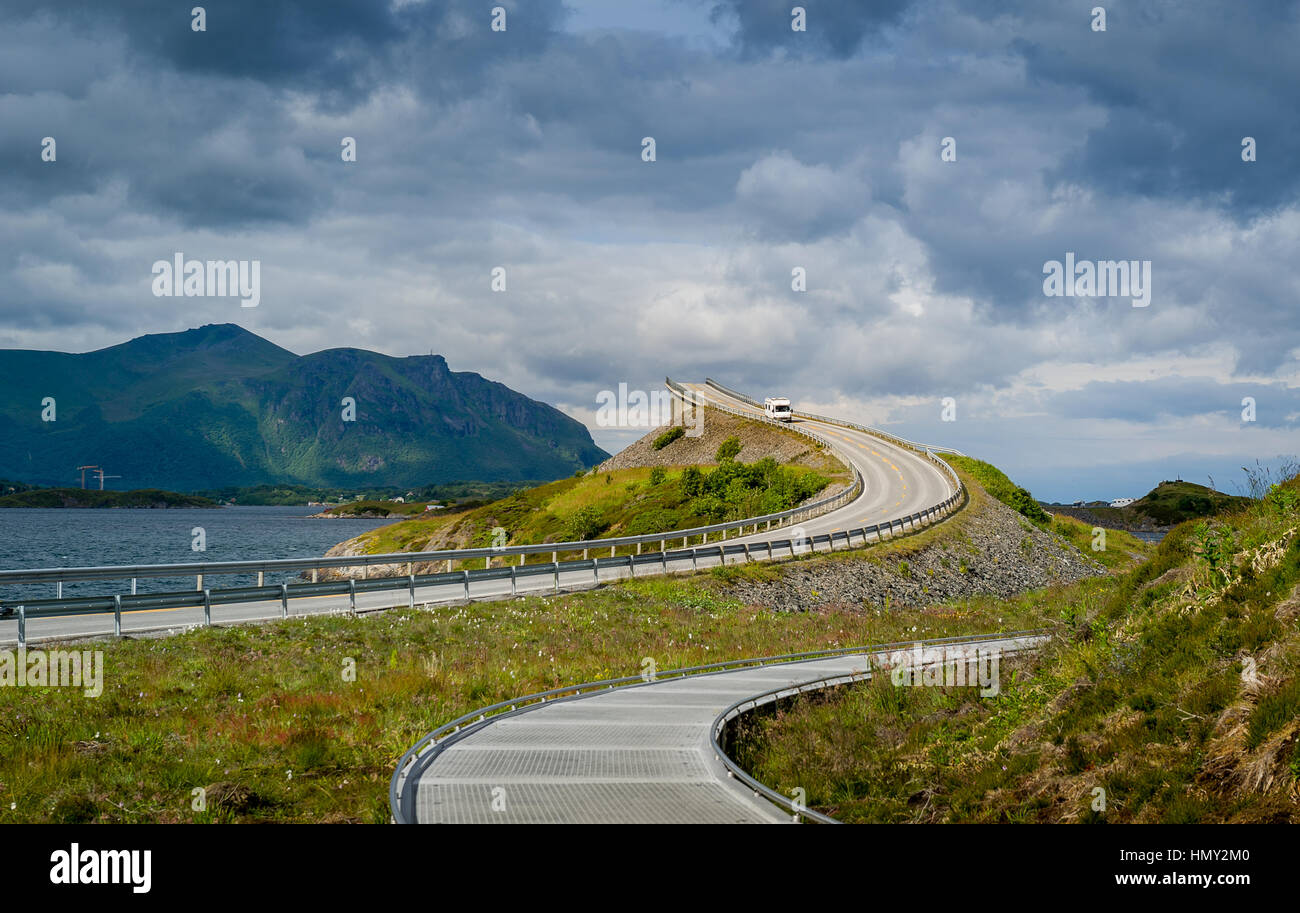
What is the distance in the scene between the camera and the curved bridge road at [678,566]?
879 inches

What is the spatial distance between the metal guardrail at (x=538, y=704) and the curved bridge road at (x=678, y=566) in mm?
10167

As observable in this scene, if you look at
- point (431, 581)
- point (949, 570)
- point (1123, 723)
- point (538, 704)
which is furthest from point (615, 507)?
point (1123, 723)

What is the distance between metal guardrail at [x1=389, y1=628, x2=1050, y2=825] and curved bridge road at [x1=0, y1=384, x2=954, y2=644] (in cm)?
1017

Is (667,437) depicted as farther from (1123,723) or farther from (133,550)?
(1123,723)

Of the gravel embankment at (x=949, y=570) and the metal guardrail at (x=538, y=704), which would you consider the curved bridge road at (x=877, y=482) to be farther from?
the metal guardrail at (x=538, y=704)

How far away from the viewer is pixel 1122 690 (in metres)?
12.0

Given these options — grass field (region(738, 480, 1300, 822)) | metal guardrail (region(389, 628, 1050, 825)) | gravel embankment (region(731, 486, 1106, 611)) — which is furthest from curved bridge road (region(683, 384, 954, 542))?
grass field (region(738, 480, 1300, 822))

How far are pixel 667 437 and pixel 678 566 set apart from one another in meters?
66.3

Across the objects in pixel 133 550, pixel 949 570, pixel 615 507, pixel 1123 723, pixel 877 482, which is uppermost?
pixel 877 482

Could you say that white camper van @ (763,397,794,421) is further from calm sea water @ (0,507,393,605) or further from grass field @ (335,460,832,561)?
calm sea water @ (0,507,393,605)

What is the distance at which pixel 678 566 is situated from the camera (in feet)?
127

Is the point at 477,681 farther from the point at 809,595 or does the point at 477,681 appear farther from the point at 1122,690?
the point at 809,595

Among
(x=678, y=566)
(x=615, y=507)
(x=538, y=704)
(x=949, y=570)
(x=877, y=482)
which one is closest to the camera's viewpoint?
(x=538, y=704)
